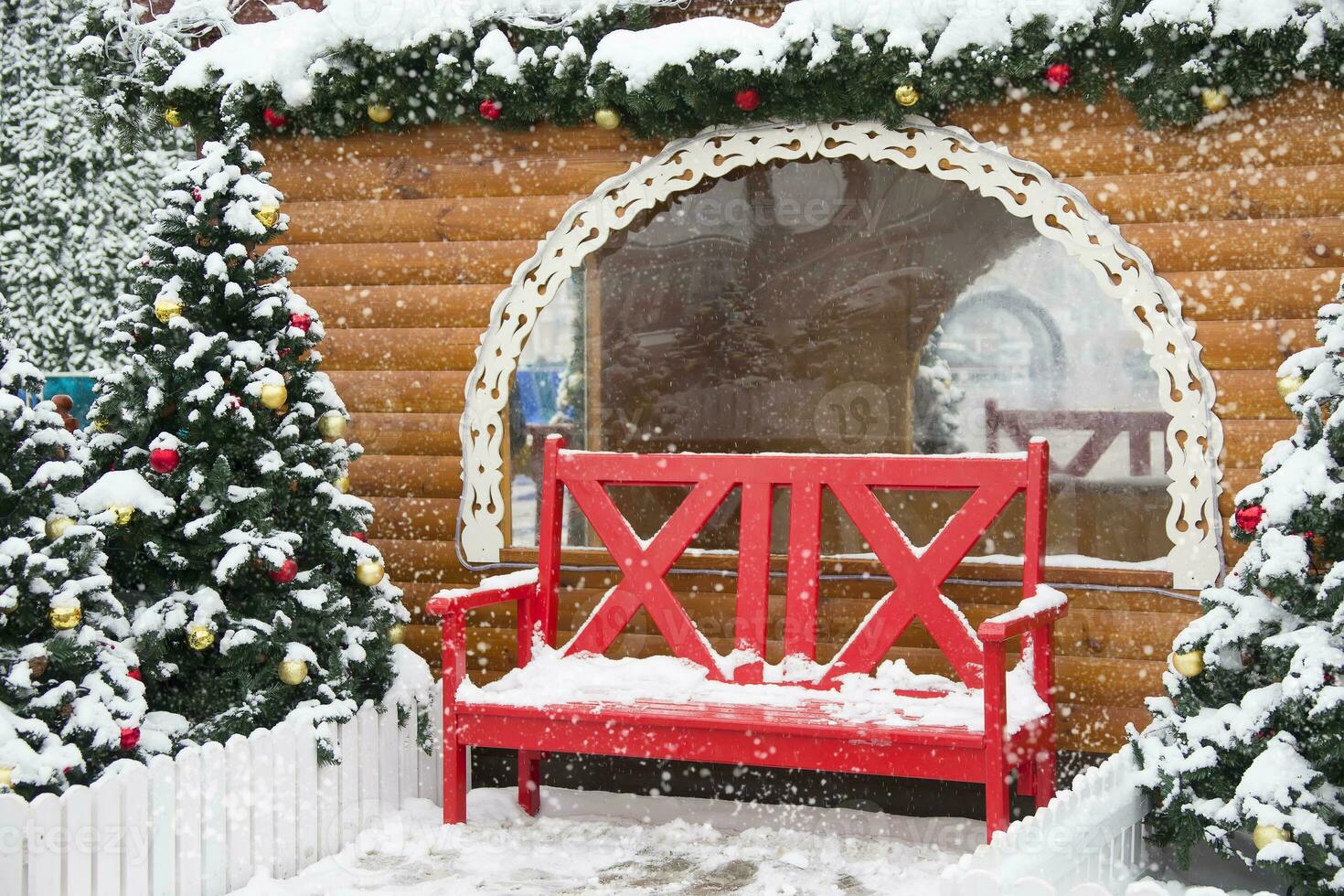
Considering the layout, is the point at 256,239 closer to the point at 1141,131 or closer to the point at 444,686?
the point at 444,686

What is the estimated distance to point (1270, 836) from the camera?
11.6ft

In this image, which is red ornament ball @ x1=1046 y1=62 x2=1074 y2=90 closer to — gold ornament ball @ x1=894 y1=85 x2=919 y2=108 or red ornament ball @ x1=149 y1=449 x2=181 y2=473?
gold ornament ball @ x1=894 y1=85 x2=919 y2=108

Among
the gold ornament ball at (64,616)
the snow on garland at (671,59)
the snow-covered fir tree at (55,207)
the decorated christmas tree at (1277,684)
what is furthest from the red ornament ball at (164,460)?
the snow-covered fir tree at (55,207)

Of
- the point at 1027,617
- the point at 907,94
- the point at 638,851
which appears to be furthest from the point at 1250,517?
the point at 638,851

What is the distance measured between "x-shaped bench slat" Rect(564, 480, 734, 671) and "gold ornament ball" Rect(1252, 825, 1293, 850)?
7.03 feet

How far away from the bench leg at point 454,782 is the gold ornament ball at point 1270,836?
264 cm

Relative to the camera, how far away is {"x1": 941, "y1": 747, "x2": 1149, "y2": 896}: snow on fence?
2.96 metres

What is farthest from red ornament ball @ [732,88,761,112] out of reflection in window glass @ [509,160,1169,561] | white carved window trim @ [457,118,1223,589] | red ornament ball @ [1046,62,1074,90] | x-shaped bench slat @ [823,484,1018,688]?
x-shaped bench slat @ [823,484,1018,688]

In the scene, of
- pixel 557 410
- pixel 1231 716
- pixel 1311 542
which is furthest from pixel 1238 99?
pixel 557 410

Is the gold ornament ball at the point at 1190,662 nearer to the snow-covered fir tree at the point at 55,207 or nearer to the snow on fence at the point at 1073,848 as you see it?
the snow on fence at the point at 1073,848

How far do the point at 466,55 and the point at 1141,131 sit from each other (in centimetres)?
268

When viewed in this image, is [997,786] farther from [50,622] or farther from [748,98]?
[50,622]

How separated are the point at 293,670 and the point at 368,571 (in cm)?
51

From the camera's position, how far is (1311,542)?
381cm
